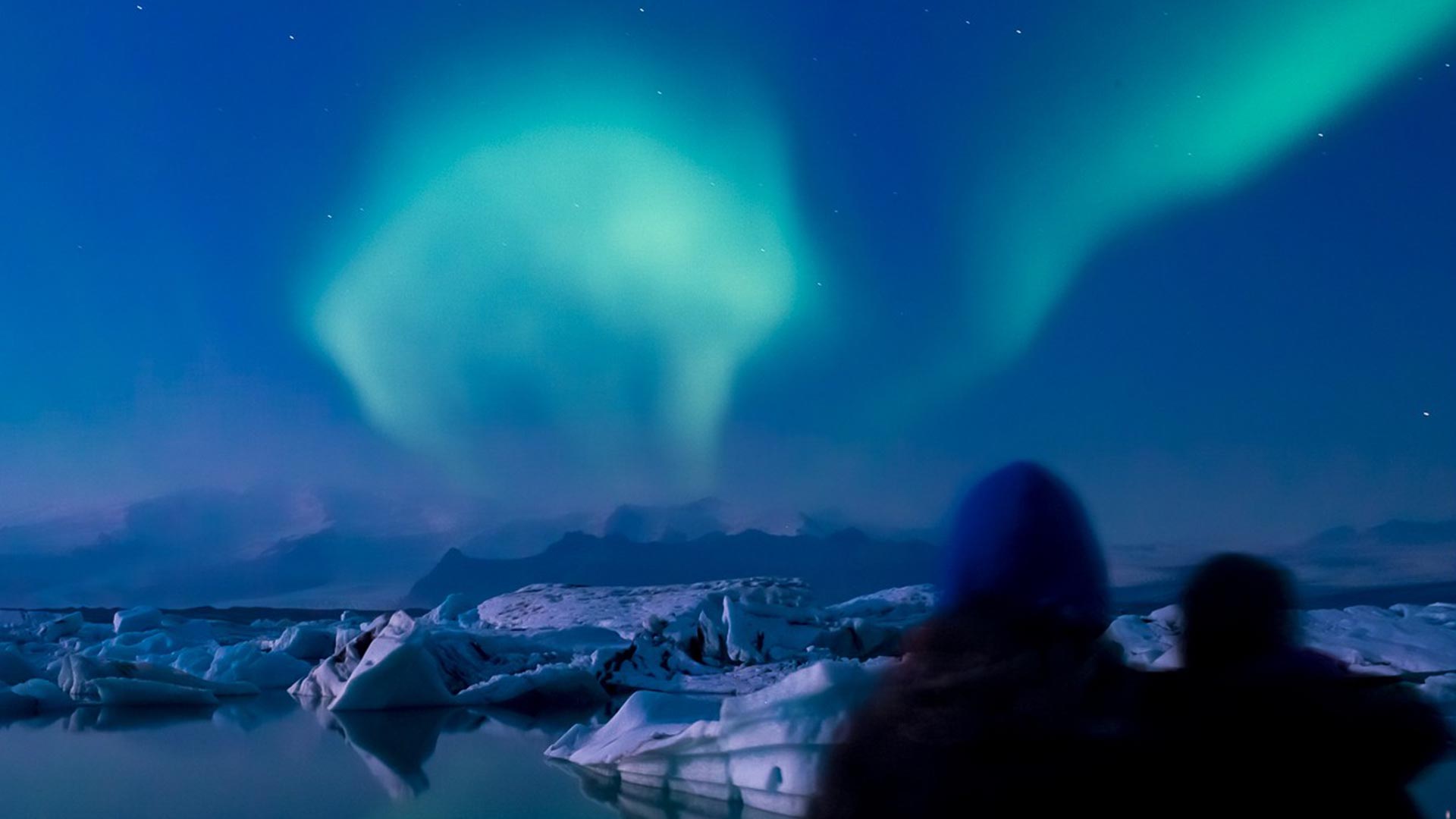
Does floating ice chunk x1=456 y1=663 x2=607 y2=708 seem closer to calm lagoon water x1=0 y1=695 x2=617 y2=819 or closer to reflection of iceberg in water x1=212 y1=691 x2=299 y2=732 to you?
calm lagoon water x1=0 y1=695 x2=617 y2=819

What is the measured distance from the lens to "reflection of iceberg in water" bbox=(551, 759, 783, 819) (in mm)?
3232

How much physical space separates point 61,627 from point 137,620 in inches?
44.2

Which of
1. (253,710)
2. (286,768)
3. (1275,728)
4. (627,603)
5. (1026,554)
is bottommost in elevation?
(253,710)

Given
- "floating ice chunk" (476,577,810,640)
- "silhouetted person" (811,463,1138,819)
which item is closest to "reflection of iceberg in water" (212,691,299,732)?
"floating ice chunk" (476,577,810,640)

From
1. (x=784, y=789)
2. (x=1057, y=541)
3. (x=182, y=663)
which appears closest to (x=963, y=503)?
(x=1057, y=541)

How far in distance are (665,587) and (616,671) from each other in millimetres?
7272

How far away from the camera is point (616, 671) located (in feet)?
28.2

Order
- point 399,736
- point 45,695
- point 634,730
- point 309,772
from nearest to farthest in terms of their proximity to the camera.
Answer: point 634,730 < point 309,772 < point 399,736 < point 45,695

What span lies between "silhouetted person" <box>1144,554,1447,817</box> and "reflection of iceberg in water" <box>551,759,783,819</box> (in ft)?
6.15

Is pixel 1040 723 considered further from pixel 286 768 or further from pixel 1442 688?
pixel 1442 688

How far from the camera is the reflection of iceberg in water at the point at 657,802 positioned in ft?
10.6

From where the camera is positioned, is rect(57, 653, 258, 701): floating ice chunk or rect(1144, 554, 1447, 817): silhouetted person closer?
rect(1144, 554, 1447, 817): silhouetted person

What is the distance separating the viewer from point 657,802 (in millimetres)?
3477

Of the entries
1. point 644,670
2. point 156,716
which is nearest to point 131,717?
point 156,716
